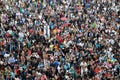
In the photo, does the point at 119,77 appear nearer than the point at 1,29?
Yes

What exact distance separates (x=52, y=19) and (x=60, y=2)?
258 cm

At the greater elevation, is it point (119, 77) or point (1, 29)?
point (1, 29)

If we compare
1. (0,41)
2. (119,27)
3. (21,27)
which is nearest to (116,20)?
(119,27)

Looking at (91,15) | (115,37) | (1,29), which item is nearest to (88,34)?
(115,37)

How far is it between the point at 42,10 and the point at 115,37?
165 inches

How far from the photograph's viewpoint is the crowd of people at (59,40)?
13906 millimetres

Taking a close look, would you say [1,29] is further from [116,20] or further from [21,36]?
[116,20]

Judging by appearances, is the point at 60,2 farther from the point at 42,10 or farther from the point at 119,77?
the point at 119,77

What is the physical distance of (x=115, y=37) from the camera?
1722 cm

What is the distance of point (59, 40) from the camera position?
632 inches

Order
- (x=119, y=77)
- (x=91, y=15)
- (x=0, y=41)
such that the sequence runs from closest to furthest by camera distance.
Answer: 1. (x=119, y=77)
2. (x=0, y=41)
3. (x=91, y=15)

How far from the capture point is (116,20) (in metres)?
19.3

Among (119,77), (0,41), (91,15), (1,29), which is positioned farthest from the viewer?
(91,15)

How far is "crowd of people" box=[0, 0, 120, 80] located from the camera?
1391cm
